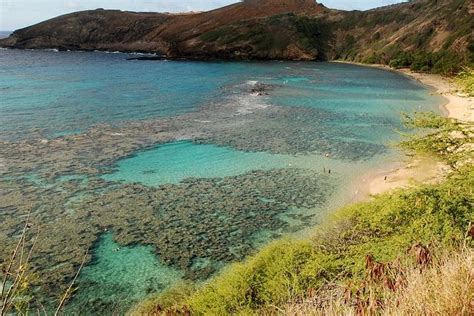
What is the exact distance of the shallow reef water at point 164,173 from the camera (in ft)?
65.4

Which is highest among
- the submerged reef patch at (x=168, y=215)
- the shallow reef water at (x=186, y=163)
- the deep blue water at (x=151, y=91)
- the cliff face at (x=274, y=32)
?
the cliff face at (x=274, y=32)

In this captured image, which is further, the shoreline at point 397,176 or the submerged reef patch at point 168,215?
the shoreline at point 397,176

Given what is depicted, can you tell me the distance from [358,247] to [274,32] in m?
141

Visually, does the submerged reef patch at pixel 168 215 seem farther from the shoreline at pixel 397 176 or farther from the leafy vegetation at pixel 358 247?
the leafy vegetation at pixel 358 247

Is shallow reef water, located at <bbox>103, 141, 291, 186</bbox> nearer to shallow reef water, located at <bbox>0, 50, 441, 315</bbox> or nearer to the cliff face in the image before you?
shallow reef water, located at <bbox>0, 50, 441, 315</bbox>

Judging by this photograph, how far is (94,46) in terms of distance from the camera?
17638cm

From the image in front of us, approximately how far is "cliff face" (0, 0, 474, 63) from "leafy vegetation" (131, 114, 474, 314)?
270ft

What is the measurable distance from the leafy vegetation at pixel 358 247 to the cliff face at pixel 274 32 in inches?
3243

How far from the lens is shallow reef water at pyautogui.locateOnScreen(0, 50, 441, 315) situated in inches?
785

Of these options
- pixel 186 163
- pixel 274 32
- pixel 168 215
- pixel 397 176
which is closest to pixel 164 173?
pixel 186 163

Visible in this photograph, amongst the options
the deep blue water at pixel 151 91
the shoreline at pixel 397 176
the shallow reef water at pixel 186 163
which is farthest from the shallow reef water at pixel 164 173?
A: the shoreline at pixel 397 176

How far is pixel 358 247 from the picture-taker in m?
18.0

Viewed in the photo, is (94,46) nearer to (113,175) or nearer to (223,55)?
(223,55)

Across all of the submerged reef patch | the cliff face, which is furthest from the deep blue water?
the cliff face
